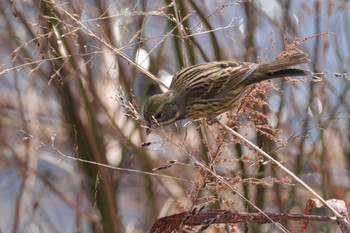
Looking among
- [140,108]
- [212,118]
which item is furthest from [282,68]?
[140,108]

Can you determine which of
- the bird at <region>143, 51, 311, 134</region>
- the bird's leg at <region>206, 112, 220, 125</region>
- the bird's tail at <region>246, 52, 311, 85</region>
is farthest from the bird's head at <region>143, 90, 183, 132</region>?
the bird's tail at <region>246, 52, 311, 85</region>

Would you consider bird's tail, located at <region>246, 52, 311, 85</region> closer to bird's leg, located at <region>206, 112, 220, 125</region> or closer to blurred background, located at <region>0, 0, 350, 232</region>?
blurred background, located at <region>0, 0, 350, 232</region>

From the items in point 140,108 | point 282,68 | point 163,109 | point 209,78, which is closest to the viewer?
point 282,68

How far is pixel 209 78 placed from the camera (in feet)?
12.3

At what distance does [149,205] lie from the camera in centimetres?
525

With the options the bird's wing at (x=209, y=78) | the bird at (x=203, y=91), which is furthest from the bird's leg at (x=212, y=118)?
the bird's wing at (x=209, y=78)

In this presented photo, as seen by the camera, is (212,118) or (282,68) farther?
(212,118)

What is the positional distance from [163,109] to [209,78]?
346 mm

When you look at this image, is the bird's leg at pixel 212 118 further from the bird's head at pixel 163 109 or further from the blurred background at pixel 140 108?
Answer: the bird's head at pixel 163 109

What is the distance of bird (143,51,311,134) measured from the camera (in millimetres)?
3469

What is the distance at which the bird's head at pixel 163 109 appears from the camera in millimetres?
3441

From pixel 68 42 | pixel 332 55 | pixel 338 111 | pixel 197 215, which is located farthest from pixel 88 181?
pixel 332 55

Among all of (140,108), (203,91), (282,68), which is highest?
(282,68)

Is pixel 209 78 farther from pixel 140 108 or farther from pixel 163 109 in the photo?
pixel 140 108
